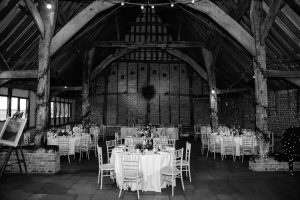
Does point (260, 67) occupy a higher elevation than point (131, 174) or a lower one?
higher

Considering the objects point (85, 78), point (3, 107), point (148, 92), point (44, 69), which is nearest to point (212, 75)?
point (148, 92)

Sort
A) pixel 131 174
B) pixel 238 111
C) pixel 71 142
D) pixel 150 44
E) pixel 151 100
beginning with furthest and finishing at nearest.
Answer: pixel 151 100
pixel 238 111
pixel 150 44
pixel 71 142
pixel 131 174

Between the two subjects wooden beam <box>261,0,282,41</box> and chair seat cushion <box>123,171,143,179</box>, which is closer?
chair seat cushion <box>123,171,143,179</box>

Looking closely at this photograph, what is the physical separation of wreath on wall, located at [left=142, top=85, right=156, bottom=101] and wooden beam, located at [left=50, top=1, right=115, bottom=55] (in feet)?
28.2

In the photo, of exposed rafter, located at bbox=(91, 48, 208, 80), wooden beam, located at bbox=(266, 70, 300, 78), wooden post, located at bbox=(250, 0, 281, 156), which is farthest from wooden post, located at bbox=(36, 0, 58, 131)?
exposed rafter, located at bbox=(91, 48, 208, 80)

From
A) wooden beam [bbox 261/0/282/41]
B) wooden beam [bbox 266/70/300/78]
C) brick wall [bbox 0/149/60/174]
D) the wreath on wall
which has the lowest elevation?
brick wall [bbox 0/149/60/174]

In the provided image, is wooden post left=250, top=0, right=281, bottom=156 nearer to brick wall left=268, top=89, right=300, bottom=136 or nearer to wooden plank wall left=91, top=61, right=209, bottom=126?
brick wall left=268, top=89, right=300, bottom=136

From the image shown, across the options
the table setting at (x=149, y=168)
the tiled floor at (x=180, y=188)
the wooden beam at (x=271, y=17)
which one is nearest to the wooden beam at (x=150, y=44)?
the wooden beam at (x=271, y=17)

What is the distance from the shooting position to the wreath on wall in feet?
49.8

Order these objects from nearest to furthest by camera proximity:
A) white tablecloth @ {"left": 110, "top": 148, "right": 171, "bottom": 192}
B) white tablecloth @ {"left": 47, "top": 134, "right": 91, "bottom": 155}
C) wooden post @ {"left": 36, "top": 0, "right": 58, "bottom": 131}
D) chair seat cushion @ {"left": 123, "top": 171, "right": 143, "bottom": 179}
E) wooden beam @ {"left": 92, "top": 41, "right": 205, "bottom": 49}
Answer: chair seat cushion @ {"left": 123, "top": 171, "right": 143, "bottom": 179} → white tablecloth @ {"left": 110, "top": 148, "right": 171, "bottom": 192} → wooden post @ {"left": 36, "top": 0, "right": 58, "bottom": 131} → white tablecloth @ {"left": 47, "top": 134, "right": 91, "bottom": 155} → wooden beam @ {"left": 92, "top": 41, "right": 205, "bottom": 49}

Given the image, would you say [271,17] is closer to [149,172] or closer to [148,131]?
[149,172]

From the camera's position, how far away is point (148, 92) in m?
15.2

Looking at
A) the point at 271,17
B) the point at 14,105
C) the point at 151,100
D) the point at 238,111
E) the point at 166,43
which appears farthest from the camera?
the point at 151,100

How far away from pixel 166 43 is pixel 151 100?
187 inches
